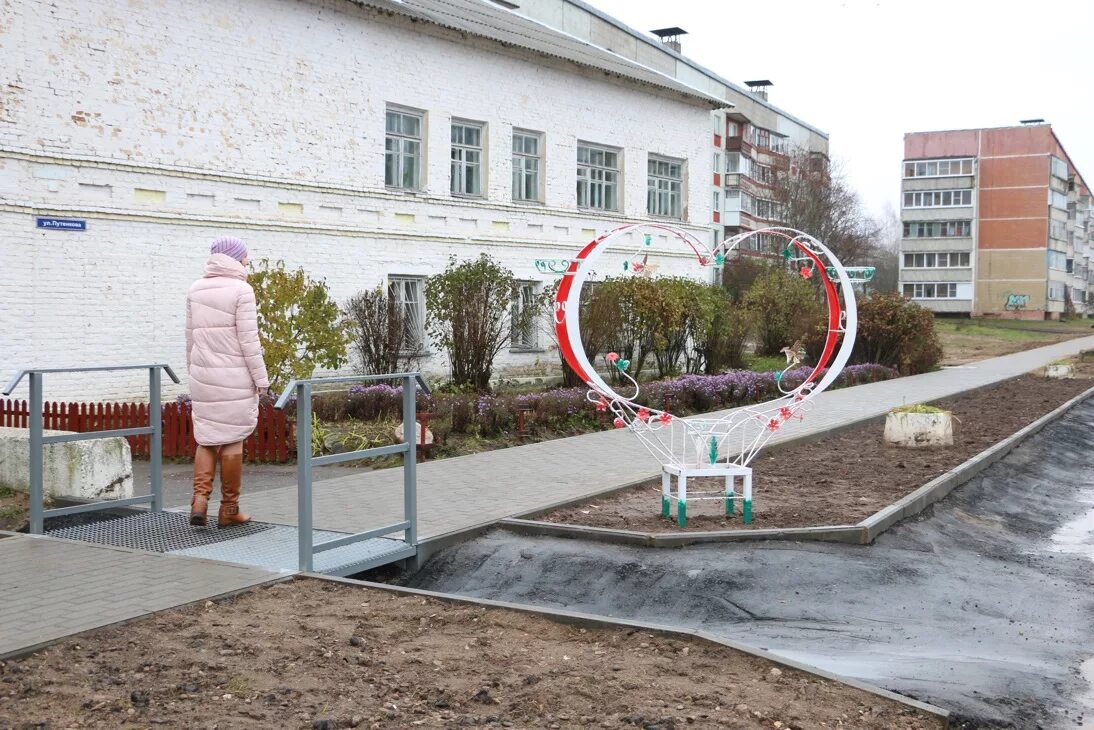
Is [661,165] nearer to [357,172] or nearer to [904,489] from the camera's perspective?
[357,172]

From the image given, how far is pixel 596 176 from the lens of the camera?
2789cm

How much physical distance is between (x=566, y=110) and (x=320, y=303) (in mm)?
11915

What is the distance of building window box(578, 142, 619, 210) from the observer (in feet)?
90.1

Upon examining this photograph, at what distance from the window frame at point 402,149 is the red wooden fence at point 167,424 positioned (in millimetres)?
9730

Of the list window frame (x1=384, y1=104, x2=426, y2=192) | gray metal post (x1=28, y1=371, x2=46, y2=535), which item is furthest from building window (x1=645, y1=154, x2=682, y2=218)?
gray metal post (x1=28, y1=371, x2=46, y2=535)

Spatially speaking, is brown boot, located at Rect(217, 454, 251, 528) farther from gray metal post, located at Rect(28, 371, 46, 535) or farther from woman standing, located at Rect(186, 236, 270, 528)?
gray metal post, located at Rect(28, 371, 46, 535)

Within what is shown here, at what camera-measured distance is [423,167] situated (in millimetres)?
23281

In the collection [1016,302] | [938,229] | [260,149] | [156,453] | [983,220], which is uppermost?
[983,220]

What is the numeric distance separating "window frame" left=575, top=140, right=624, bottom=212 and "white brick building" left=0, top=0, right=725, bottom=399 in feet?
0.33

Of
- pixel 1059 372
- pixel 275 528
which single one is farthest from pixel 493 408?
pixel 1059 372

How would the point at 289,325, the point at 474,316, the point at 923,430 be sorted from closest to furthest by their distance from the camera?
the point at 923,430 < the point at 289,325 < the point at 474,316

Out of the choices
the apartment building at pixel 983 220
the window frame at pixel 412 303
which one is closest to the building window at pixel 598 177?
the window frame at pixel 412 303

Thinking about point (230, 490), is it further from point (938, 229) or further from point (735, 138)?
point (938, 229)

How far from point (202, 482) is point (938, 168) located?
89814 millimetres
